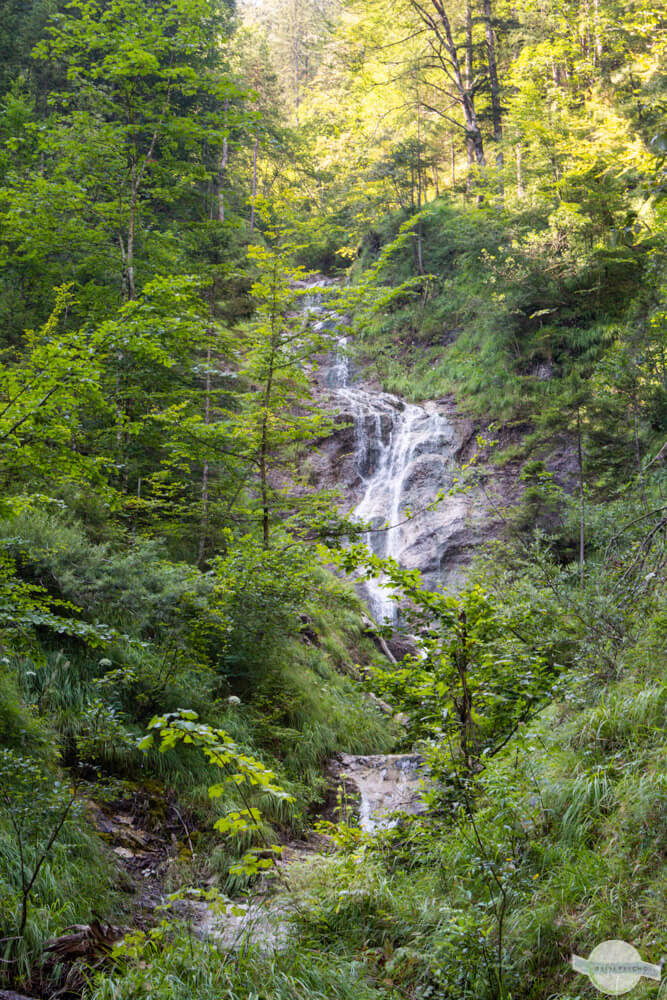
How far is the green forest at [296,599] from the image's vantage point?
9.16 feet

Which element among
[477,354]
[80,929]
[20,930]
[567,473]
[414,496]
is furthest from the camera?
[477,354]

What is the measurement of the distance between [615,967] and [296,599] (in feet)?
14.3

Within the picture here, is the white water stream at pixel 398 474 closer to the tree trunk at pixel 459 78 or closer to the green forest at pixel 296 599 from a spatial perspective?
the green forest at pixel 296 599

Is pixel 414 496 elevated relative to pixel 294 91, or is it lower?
lower

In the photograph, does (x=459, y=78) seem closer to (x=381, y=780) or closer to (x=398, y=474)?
(x=398, y=474)

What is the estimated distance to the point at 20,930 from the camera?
268 centimetres

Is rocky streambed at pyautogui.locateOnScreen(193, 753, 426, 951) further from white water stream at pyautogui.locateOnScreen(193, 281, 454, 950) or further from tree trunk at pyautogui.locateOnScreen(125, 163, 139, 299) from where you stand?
tree trunk at pyautogui.locateOnScreen(125, 163, 139, 299)

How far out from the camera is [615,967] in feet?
7.22

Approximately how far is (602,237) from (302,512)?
11.2 m

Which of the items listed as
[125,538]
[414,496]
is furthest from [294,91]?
[125,538]

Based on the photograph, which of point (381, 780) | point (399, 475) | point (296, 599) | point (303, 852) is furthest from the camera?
point (399, 475)

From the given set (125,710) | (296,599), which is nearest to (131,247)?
(296,599)

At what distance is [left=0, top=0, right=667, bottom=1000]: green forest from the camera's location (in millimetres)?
2793

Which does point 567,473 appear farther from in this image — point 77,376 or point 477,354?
point 77,376
